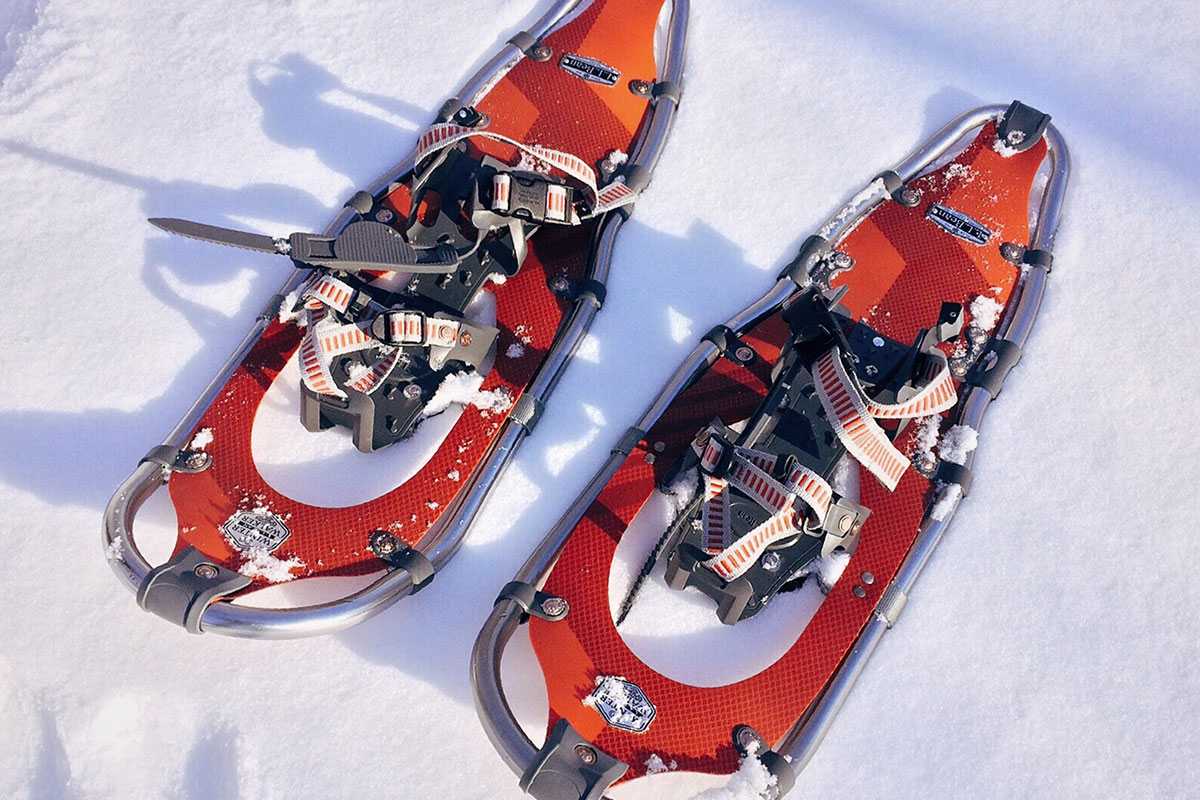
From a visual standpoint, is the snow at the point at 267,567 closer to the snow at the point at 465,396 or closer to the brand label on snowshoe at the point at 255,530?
the brand label on snowshoe at the point at 255,530

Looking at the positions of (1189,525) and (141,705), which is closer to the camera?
(141,705)

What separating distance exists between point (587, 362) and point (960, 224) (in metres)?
1.51

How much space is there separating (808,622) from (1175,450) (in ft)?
5.06

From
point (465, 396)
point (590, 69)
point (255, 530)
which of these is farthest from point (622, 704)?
point (590, 69)

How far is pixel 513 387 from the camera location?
3410mm

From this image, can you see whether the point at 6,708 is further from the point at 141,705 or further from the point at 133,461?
the point at 133,461

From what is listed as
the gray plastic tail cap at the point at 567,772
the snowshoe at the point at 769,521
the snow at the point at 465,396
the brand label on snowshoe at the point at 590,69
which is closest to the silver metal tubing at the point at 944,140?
the snowshoe at the point at 769,521

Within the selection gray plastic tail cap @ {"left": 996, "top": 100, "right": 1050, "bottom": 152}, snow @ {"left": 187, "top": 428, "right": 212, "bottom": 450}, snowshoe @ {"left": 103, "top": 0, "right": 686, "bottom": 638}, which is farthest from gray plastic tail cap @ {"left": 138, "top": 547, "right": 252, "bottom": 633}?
gray plastic tail cap @ {"left": 996, "top": 100, "right": 1050, "bottom": 152}

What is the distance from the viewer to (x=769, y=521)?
9.66 ft

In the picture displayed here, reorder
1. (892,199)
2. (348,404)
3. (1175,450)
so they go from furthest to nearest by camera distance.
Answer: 1. (892,199)
2. (1175,450)
3. (348,404)

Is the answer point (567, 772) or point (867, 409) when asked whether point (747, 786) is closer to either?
point (567, 772)

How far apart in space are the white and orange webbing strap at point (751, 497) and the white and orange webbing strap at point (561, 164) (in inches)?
40.6

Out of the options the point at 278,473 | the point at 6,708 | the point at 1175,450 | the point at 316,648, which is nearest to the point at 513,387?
the point at 278,473

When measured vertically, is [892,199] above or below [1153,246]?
below
